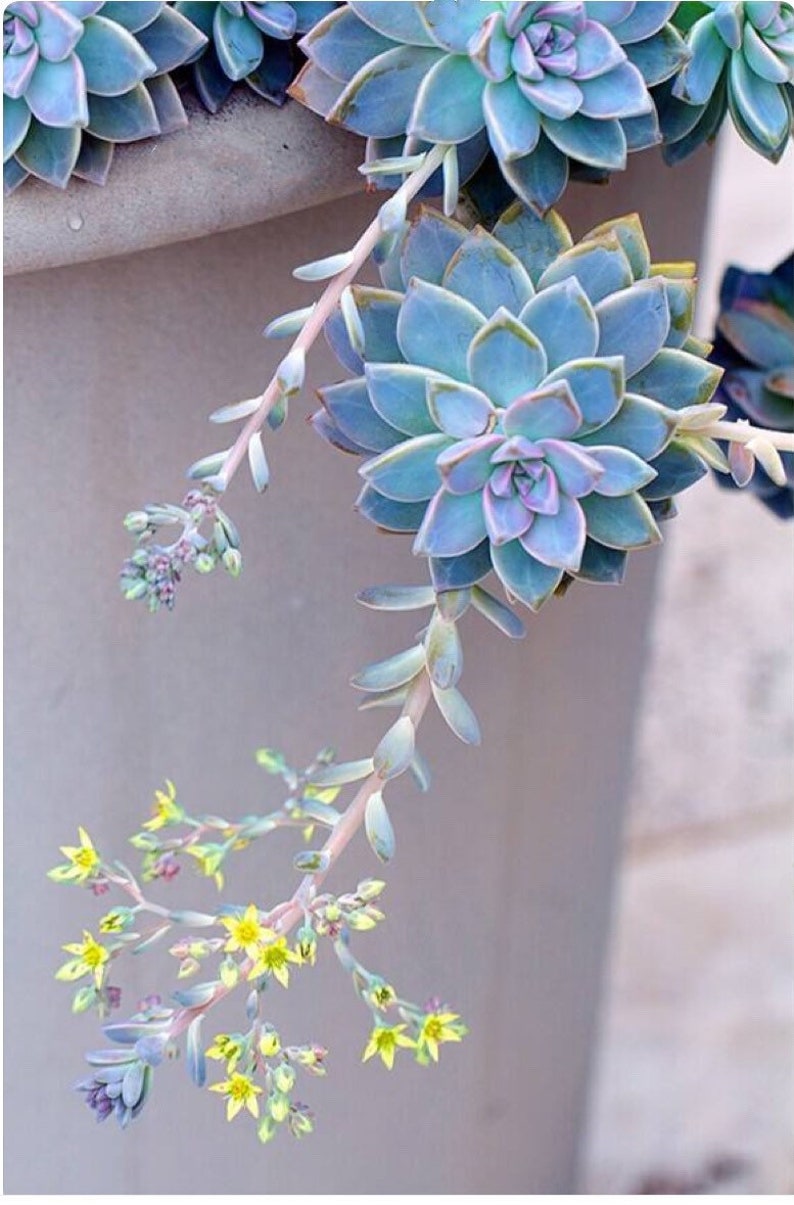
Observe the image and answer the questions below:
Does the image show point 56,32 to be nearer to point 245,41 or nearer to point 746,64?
point 245,41

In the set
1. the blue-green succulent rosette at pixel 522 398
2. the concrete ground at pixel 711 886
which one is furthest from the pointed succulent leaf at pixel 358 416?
the concrete ground at pixel 711 886

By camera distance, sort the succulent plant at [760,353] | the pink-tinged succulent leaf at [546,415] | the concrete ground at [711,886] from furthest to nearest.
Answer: the concrete ground at [711,886]
the succulent plant at [760,353]
the pink-tinged succulent leaf at [546,415]

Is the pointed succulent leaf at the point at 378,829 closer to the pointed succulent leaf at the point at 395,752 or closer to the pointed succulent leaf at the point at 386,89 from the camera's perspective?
the pointed succulent leaf at the point at 395,752

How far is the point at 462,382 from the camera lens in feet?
1.46

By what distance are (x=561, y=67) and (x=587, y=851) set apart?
49cm

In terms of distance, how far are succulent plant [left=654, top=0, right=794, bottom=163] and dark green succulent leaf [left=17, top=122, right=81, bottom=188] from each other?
0.64ft

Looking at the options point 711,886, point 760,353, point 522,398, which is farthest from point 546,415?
point 711,886

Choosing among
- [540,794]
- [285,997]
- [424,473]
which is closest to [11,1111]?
[285,997]

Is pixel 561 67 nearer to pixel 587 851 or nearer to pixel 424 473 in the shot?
pixel 424 473

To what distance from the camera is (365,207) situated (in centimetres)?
59

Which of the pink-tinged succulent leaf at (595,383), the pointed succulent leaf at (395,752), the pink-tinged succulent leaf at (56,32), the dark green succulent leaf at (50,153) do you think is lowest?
the pointed succulent leaf at (395,752)

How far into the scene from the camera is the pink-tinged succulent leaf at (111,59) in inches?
18.1

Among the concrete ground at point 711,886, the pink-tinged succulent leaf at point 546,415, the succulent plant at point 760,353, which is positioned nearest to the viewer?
the pink-tinged succulent leaf at point 546,415

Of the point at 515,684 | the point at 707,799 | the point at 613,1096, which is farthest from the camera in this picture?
the point at 707,799
